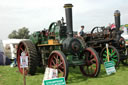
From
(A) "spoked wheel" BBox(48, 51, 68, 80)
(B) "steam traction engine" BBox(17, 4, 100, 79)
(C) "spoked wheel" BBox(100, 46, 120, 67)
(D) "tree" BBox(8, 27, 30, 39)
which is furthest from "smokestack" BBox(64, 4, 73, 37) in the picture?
(D) "tree" BBox(8, 27, 30, 39)

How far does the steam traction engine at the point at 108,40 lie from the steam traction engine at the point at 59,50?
7.00ft

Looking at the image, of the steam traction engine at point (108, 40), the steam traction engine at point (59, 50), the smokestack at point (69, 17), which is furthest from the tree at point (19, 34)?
the smokestack at point (69, 17)

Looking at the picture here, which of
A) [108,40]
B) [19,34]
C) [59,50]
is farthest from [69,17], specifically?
[19,34]

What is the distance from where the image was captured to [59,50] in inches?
204

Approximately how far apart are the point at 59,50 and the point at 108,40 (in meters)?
3.66

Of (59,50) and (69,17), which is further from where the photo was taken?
(69,17)

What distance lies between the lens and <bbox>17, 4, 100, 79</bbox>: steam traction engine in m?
5.29

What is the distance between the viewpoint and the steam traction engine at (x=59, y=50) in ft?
17.4

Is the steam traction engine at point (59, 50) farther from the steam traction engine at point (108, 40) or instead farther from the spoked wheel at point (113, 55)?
the steam traction engine at point (108, 40)

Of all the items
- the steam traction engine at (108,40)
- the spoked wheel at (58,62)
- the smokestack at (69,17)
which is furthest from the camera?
the steam traction engine at (108,40)

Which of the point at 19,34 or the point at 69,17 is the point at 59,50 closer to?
the point at 69,17

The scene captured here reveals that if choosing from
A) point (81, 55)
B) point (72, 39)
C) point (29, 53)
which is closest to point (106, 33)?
point (81, 55)

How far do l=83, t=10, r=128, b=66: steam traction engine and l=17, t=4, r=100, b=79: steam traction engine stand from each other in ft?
7.00

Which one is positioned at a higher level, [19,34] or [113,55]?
[19,34]
